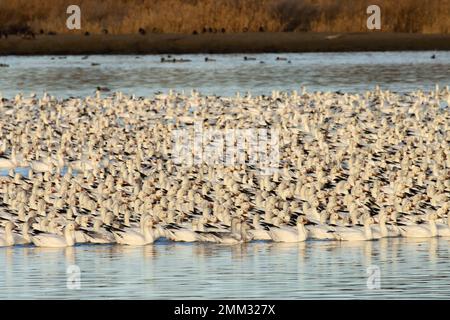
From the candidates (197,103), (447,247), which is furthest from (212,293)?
(197,103)

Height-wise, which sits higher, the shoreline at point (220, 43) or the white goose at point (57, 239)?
the shoreline at point (220, 43)

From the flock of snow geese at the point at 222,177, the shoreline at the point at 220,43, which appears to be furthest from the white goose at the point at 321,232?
the shoreline at the point at 220,43

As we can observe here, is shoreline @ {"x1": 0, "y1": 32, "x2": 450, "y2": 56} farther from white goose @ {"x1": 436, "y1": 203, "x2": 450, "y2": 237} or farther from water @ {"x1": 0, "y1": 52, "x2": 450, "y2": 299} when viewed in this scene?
water @ {"x1": 0, "y1": 52, "x2": 450, "y2": 299}

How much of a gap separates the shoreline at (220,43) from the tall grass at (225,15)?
1.94 ft

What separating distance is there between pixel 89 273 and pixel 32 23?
43.0 meters

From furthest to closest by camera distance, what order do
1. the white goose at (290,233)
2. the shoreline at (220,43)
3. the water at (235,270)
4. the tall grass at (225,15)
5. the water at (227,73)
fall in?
1. the tall grass at (225,15)
2. the shoreline at (220,43)
3. the water at (227,73)
4. the white goose at (290,233)
5. the water at (235,270)

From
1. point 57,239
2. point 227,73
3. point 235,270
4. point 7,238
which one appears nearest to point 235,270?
point 235,270

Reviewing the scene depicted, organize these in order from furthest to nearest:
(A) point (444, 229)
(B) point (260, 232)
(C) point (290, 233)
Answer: (A) point (444, 229), (B) point (260, 232), (C) point (290, 233)

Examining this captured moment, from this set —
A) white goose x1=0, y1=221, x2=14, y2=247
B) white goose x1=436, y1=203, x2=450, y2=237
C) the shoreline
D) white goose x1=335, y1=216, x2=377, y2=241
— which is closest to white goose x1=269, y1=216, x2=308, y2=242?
white goose x1=335, y1=216, x2=377, y2=241

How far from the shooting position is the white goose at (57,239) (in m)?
20.3

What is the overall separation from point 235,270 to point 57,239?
3.03 meters

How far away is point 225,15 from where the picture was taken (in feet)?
194

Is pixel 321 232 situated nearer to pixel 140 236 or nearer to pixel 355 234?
pixel 355 234

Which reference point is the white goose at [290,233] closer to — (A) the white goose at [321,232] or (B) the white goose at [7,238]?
(A) the white goose at [321,232]
